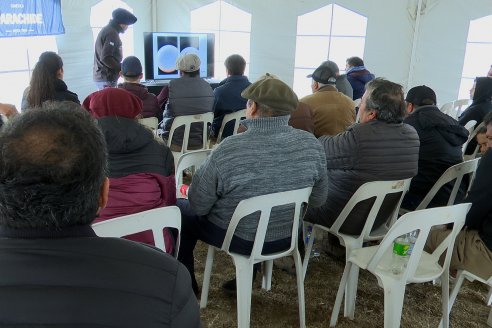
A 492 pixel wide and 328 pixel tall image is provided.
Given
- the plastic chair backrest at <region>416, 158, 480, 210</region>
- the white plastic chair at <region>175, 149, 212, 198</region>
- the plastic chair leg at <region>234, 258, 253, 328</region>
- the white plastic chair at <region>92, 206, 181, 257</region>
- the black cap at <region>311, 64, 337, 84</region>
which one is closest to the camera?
the white plastic chair at <region>92, 206, 181, 257</region>

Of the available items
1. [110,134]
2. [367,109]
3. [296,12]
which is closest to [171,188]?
[110,134]

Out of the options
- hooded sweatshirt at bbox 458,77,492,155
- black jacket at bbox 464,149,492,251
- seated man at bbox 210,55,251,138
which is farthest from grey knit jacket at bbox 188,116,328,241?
hooded sweatshirt at bbox 458,77,492,155

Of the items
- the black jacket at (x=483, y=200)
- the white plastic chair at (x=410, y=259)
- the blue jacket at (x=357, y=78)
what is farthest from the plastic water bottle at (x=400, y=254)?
the blue jacket at (x=357, y=78)

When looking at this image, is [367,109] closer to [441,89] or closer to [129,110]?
[129,110]

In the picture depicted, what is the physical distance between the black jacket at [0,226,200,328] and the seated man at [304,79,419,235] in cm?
143

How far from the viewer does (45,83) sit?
2779 millimetres

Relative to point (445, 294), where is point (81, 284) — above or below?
above

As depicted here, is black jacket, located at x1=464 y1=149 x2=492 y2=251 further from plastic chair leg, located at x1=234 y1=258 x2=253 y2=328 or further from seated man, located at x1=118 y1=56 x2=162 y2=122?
seated man, located at x1=118 y1=56 x2=162 y2=122

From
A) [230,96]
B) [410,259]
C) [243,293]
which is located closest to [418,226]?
[410,259]

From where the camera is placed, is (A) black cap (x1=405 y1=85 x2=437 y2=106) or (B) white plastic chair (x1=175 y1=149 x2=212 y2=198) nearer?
(B) white plastic chair (x1=175 y1=149 x2=212 y2=198)

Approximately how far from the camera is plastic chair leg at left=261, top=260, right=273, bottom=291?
2258mm

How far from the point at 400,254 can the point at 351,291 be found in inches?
14.7

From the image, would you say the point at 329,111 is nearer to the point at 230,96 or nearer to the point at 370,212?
the point at 370,212

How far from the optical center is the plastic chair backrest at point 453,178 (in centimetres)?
235
